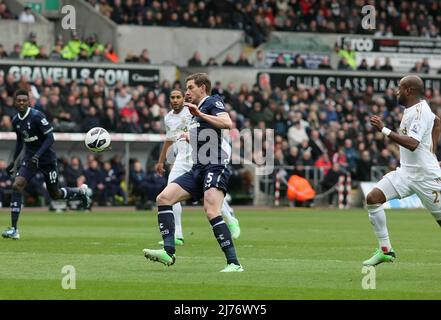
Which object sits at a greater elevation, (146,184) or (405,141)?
(405,141)

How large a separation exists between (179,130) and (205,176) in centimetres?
568

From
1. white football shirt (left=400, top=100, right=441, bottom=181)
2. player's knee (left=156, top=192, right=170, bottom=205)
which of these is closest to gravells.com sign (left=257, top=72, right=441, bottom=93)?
white football shirt (left=400, top=100, right=441, bottom=181)

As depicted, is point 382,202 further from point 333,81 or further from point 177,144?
point 333,81

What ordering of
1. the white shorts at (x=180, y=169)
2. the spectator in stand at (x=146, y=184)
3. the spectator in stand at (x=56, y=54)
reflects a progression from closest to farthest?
1. the white shorts at (x=180, y=169)
2. the spectator in stand at (x=146, y=184)
3. the spectator in stand at (x=56, y=54)

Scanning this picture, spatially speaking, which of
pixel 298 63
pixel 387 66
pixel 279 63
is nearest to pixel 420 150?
pixel 279 63

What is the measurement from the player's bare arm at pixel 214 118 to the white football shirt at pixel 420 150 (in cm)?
226

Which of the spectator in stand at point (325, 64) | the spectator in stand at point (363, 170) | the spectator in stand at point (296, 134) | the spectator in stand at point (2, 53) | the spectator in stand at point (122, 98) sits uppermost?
the spectator in stand at point (2, 53)

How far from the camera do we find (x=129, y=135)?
3509 centimetres

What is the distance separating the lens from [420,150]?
14.3 metres

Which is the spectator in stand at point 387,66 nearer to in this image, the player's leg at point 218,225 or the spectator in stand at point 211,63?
the spectator in stand at point 211,63

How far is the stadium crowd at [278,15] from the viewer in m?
42.8

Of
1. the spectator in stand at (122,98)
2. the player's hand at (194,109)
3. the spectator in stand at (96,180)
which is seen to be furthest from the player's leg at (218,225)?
the spectator in stand at (122,98)
